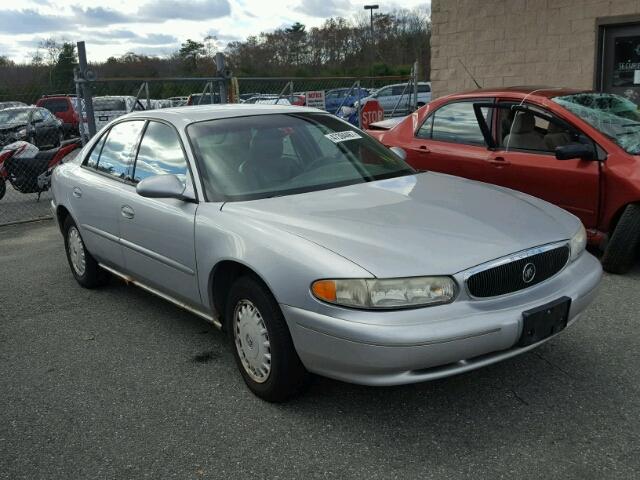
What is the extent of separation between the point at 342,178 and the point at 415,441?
1.65 meters

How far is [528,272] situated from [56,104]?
83.0 ft

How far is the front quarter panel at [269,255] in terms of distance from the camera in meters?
2.81

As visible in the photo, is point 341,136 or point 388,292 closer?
point 388,292

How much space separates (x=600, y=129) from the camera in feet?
17.4

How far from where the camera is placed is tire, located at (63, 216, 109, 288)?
522cm

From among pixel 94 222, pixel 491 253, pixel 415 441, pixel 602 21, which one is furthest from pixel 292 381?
pixel 602 21

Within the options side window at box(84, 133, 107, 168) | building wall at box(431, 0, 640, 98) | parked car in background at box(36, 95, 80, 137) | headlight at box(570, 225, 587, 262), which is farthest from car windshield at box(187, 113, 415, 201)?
parked car in background at box(36, 95, 80, 137)

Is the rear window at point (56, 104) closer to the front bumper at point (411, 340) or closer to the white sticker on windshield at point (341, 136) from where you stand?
the white sticker on windshield at point (341, 136)

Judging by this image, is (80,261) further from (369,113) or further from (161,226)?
(369,113)

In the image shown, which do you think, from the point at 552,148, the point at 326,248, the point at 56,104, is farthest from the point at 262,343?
the point at 56,104

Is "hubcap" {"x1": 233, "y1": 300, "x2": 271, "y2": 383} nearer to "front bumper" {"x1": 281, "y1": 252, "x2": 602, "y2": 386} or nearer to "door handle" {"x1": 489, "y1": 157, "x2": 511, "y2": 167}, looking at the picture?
"front bumper" {"x1": 281, "y1": 252, "x2": 602, "y2": 386}

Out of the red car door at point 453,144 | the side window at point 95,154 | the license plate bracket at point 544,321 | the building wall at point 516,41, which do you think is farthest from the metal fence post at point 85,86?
the license plate bracket at point 544,321

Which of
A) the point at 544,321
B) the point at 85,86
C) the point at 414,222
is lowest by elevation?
the point at 544,321

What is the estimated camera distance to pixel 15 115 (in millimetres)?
18953
